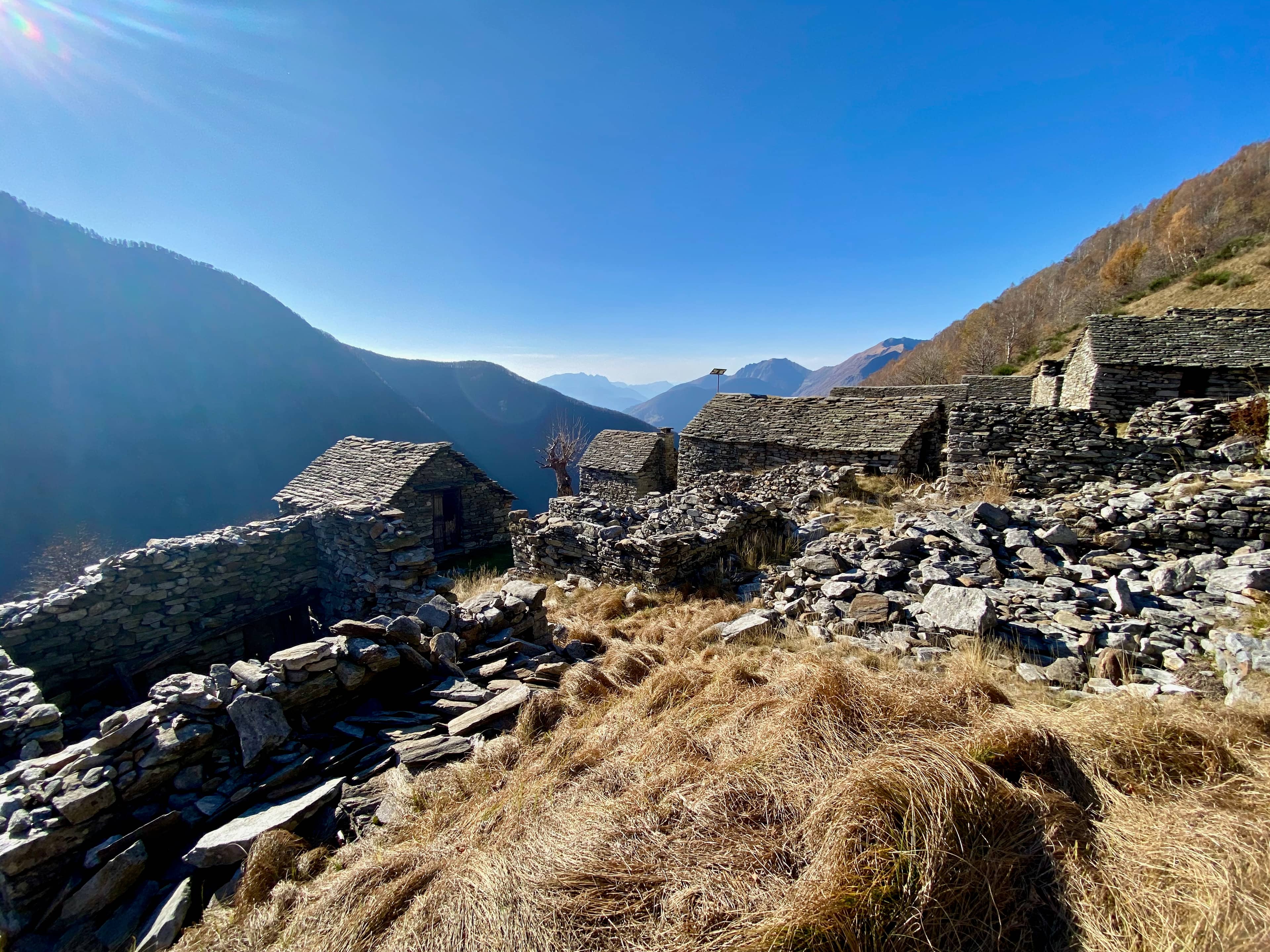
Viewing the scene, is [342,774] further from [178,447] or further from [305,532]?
[178,447]

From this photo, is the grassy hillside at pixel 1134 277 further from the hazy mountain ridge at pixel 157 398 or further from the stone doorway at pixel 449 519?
the hazy mountain ridge at pixel 157 398

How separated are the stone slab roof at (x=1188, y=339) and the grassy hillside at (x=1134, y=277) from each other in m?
11.7

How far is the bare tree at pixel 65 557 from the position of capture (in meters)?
39.7

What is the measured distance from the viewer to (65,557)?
4444cm

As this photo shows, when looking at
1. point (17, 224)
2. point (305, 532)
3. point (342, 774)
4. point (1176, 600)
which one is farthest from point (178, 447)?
point (1176, 600)

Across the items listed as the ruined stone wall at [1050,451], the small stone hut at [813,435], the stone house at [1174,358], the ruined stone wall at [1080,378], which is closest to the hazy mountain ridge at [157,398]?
the small stone hut at [813,435]

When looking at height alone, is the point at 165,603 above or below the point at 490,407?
below

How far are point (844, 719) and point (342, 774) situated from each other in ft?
14.3

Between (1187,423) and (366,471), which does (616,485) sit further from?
(1187,423)

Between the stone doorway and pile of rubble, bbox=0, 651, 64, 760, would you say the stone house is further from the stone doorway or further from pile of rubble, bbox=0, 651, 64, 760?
the stone doorway

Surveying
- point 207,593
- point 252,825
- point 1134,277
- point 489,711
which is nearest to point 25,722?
point 252,825

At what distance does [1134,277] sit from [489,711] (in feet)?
165

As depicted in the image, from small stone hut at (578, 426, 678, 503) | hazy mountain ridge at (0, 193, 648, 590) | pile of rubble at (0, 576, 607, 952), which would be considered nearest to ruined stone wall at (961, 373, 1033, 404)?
small stone hut at (578, 426, 678, 503)

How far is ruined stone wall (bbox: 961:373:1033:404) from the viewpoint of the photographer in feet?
78.7
